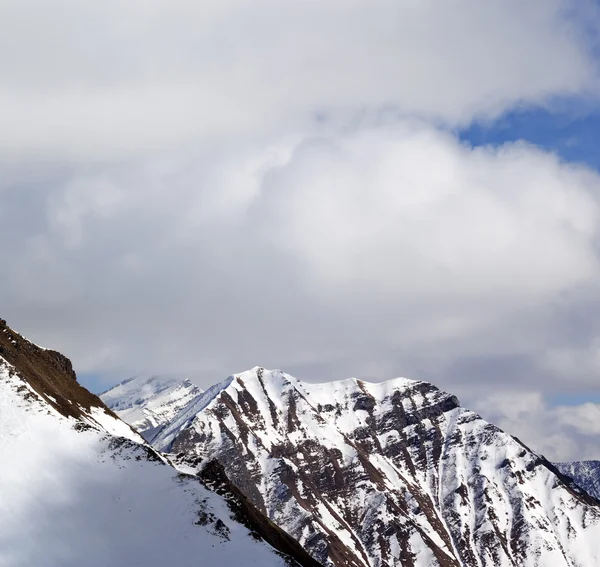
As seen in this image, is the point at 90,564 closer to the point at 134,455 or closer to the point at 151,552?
the point at 151,552

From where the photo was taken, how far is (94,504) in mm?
124062

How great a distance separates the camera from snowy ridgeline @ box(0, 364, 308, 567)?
114 m

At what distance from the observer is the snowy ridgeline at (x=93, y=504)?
11412 centimetres

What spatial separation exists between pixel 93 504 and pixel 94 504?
139 mm

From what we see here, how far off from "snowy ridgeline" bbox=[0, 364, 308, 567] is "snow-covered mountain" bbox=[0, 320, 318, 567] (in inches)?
5.6

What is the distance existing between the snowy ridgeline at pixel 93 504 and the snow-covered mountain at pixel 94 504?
0.47 feet

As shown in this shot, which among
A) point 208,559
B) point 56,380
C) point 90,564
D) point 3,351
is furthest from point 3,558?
point 56,380

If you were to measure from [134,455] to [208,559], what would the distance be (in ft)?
77.7

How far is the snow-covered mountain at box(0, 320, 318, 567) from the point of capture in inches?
4498

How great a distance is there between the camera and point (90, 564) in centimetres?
11200

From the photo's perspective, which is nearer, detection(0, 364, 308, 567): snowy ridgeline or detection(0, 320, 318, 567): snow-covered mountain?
detection(0, 364, 308, 567): snowy ridgeline

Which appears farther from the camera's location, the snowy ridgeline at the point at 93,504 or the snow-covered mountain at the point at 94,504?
the snow-covered mountain at the point at 94,504

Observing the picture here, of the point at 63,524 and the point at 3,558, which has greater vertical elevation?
the point at 63,524

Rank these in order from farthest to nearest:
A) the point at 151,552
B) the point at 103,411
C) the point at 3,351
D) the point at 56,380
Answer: the point at 103,411 < the point at 56,380 < the point at 3,351 < the point at 151,552
